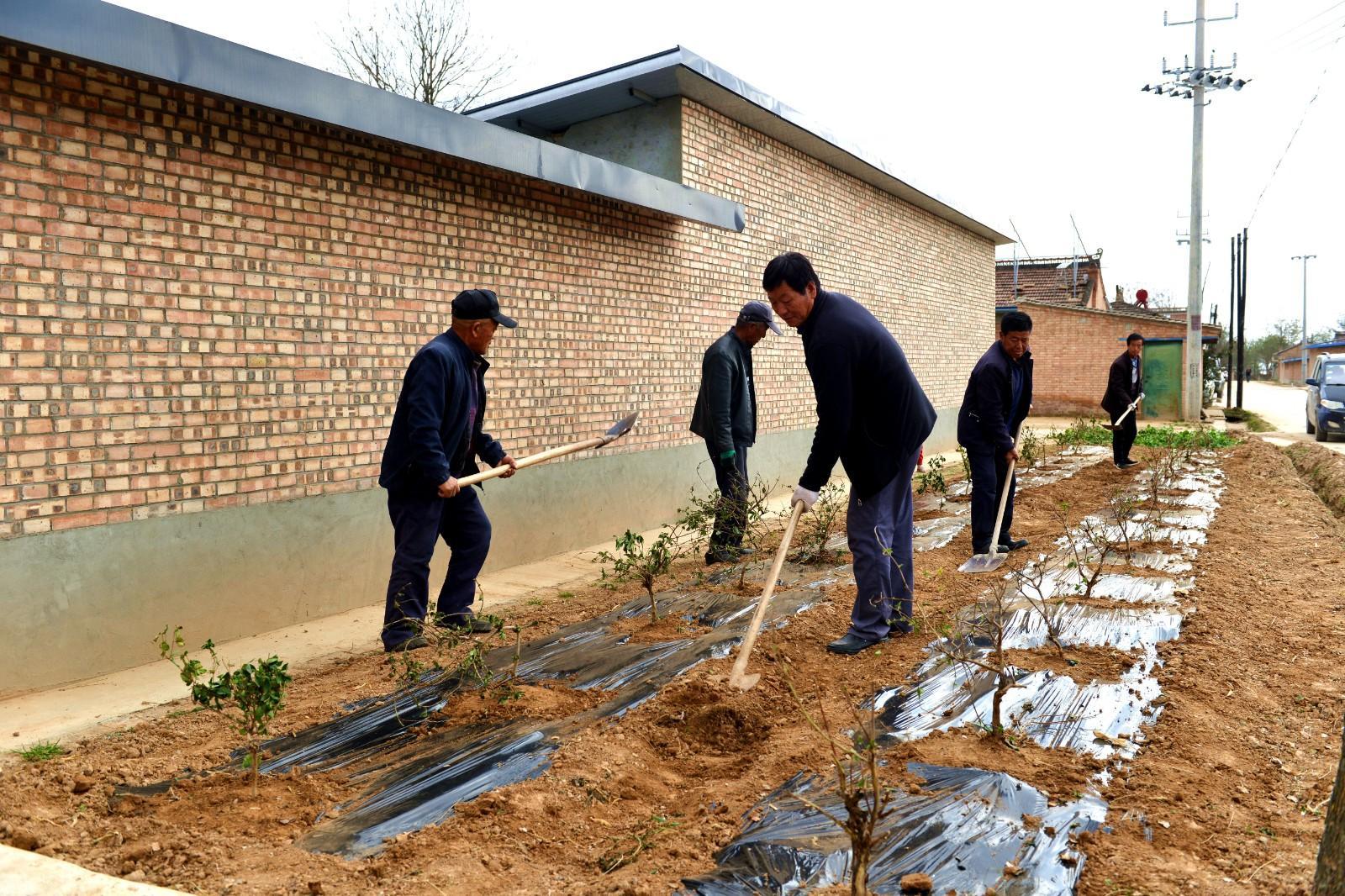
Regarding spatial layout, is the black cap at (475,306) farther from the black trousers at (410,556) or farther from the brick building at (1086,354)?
the brick building at (1086,354)

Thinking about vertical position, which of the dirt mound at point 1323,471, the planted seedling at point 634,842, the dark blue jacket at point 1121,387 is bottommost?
the dirt mound at point 1323,471

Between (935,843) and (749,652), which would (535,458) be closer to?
(749,652)

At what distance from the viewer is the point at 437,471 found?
4.64m

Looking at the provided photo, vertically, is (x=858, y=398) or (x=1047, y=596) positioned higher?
(x=858, y=398)

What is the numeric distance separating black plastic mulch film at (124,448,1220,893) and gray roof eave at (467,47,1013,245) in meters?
5.09

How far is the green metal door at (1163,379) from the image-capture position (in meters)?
24.0

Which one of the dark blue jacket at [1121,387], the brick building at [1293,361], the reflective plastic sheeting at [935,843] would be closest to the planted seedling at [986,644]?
the reflective plastic sheeting at [935,843]

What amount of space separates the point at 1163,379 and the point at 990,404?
2052 centimetres

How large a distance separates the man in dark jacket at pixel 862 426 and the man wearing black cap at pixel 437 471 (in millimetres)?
1624

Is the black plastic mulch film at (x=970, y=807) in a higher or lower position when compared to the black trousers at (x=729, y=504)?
lower

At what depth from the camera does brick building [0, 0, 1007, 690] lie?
4336 mm

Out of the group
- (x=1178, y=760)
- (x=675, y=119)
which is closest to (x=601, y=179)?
(x=675, y=119)

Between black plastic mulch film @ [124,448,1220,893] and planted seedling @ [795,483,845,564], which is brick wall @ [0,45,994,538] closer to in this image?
black plastic mulch film @ [124,448,1220,893]

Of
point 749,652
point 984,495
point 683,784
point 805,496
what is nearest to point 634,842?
point 683,784
